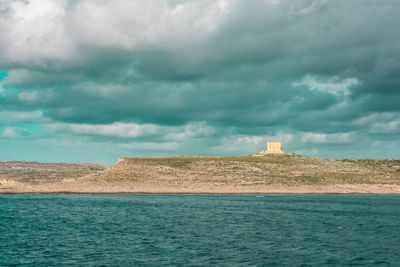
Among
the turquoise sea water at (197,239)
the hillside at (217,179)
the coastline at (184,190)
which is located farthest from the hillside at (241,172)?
the turquoise sea water at (197,239)

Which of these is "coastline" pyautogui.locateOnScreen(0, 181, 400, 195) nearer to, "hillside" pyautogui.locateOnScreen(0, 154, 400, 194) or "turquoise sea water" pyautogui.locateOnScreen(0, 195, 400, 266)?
"hillside" pyautogui.locateOnScreen(0, 154, 400, 194)

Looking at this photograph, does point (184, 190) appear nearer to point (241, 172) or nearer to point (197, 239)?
point (241, 172)

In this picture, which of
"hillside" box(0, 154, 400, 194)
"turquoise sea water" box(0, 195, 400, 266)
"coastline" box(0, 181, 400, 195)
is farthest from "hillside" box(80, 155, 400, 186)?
"turquoise sea water" box(0, 195, 400, 266)

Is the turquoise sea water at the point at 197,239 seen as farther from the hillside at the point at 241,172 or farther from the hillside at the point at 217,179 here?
the hillside at the point at 241,172

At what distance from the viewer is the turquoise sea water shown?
32.7 m

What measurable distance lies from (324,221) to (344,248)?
2174cm

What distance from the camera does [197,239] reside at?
1662 inches

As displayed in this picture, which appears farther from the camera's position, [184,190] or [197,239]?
[184,190]

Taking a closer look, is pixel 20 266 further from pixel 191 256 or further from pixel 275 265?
pixel 275 265

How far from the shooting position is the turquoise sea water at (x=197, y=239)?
3266cm

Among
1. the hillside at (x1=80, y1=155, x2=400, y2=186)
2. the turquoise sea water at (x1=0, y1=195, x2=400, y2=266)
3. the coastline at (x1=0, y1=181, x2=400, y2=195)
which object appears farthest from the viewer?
the hillside at (x1=80, y1=155, x2=400, y2=186)

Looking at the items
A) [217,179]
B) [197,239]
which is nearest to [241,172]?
[217,179]

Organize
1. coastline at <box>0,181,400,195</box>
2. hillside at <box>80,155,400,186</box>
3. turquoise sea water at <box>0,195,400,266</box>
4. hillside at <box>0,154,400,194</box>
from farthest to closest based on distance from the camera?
1. hillside at <box>80,155,400,186</box>
2. hillside at <box>0,154,400,194</box>
3. coastline at <box>0,181,400,195</box>
4. turquoise sea water at <box>0,195,400,266</box>

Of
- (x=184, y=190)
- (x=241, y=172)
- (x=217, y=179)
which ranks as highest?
(x=241, y=172)
